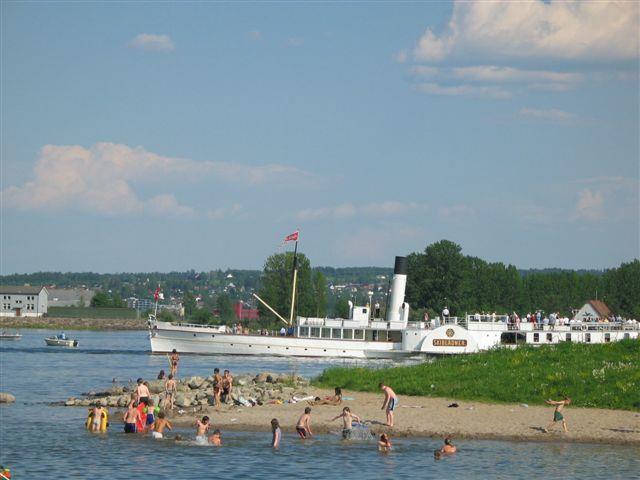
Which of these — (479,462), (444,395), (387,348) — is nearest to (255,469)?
(479,462)

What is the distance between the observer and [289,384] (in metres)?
58.9

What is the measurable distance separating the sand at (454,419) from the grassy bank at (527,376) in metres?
1.00

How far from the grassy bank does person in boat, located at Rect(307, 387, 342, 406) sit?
4.23m

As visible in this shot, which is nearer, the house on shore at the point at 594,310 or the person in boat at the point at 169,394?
the person in boat at the point at 169,394

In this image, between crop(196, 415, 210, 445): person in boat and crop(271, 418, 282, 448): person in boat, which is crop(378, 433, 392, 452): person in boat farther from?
crop(196, 415, 210, 445): person in boat

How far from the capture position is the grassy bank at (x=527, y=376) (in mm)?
47750

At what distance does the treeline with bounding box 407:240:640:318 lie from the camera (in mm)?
149500

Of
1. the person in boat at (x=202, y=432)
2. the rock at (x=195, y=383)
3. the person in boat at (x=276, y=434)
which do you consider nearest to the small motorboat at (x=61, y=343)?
the rock at (x=195, y=383)

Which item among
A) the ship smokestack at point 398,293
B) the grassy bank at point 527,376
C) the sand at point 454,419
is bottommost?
the sand at point 454,419

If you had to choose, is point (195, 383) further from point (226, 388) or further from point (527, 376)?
point (527, 376)

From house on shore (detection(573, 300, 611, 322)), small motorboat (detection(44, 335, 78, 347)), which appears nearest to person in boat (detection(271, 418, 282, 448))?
small motorboat (detection(44, 335, 78, 347))

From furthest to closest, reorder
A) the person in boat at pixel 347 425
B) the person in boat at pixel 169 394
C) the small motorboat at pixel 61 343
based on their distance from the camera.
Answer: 1. the small motorboat at pixel 61 343
2. the person in boat at pixel 169 394
3. the person in boat at pixel 347 425

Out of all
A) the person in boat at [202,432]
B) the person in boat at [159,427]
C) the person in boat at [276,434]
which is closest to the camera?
the person in boat at [276,434]

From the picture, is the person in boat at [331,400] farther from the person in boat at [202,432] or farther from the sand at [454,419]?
the person in boat at [202,432]
